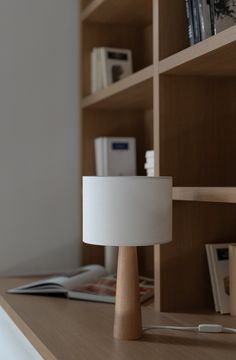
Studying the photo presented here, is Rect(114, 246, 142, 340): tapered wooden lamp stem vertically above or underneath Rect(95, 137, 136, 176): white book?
underneath

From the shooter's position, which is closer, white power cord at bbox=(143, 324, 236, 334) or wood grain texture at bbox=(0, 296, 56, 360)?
wood grain texture at bbox=(0, 296, 56, 360)

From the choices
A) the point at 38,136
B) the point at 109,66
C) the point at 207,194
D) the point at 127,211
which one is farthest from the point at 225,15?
the point at 38,136

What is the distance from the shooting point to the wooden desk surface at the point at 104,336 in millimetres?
1318

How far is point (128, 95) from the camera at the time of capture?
214cm

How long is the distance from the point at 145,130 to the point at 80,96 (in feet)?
0.96

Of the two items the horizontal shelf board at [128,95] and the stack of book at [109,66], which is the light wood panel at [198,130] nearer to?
the horizontal shelf board at [128,95]

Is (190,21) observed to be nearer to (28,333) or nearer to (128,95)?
(128,95)

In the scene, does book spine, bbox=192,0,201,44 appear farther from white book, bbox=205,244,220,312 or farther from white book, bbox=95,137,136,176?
white book, bbox=95,137,136,176

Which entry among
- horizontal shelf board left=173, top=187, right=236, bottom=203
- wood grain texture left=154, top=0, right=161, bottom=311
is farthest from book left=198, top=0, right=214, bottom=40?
horizontal shelf board left=173, top=187, right=236, bottom=203

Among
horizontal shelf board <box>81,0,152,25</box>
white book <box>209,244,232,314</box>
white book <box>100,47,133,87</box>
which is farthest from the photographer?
white book <box>100,47,133,87</box>

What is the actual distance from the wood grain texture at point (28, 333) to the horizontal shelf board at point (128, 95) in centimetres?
77

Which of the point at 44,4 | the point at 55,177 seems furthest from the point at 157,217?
the point at 44,4

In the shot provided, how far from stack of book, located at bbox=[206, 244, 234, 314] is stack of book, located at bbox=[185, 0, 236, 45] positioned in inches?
22.7

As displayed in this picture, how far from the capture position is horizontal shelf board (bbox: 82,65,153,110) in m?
1.87
